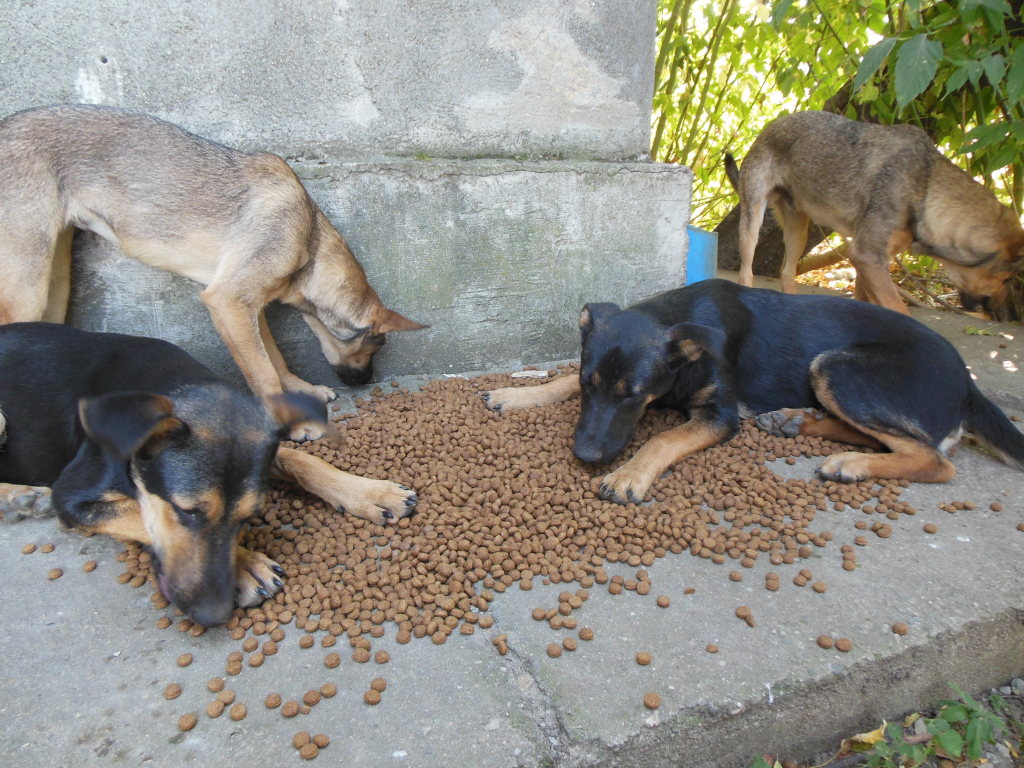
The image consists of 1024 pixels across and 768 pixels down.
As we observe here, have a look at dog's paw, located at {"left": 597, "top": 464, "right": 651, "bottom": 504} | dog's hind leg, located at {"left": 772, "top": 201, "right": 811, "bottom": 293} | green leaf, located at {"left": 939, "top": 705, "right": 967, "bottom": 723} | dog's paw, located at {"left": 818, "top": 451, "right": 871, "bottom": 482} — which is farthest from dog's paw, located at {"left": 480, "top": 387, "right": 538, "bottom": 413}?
dog's hind leg, located at {"left": 772, "top": 201, "right": 811, "bottom": 293}

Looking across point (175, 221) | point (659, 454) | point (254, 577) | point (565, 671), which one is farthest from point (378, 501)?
point (175, 221)

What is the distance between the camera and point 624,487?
3432 millimetres

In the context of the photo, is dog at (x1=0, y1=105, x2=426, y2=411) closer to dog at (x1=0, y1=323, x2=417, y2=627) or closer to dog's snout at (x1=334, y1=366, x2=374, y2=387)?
dog's snout at (x1=334, y1=366, x2=374, y2=387)

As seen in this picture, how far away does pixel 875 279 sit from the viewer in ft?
19.9

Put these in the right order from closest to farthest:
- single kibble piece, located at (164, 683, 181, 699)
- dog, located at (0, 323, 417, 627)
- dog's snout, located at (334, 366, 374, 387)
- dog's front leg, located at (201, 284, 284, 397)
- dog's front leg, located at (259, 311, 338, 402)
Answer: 1. single kibble piece, located at (164, 683, 181, 699)
2. dog, located at (0, 323, 417, 627)
3. dog's front leg, located at (201, 284, 284, 397)
4. dog's front leg, located at (259, 311, 338, 402)
5. dog's snout, located at (334, 366, 374, 387)

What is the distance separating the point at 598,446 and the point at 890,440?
1714mm

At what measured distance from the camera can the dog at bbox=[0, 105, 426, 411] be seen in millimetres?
3709

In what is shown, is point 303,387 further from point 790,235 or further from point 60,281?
point 790,235

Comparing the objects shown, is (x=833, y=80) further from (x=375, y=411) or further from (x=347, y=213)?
(x=375, y=411)

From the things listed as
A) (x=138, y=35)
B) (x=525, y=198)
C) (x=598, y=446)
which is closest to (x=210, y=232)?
(x=138, y=35)

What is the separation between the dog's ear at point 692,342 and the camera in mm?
3410

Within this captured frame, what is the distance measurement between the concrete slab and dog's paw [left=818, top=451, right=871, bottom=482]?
62 cm

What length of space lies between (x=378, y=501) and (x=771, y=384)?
8.40ft

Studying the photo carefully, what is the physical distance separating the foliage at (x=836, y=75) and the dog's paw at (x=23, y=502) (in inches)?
204
